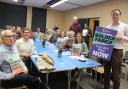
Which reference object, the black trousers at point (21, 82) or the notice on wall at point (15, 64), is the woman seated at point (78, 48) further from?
the notice on wall at point (15, 64)

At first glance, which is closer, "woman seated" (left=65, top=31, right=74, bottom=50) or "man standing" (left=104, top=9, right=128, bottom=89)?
"man standing" (left=104, top=9, right=128, bottom=89)

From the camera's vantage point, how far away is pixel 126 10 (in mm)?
6016

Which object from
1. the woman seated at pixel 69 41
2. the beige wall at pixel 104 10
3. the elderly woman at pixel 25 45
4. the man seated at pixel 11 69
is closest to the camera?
the man seated at pixel 11 69

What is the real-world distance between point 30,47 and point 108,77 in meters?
1.82

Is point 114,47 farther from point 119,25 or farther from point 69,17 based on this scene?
point 69,17

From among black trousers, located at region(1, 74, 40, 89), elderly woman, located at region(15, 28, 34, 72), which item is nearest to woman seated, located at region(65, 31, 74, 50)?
elderly woman, located at region(15, 28, 34, 72)

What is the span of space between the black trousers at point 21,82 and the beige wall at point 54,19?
9.92m

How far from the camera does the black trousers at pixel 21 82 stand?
2479 mm

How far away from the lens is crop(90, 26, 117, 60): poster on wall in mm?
Result: 3035

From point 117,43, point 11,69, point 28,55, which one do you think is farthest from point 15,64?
point 117,43

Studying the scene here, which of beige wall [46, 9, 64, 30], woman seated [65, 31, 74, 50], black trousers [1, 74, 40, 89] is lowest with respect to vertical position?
black trousers [1, 74, 40, 89]

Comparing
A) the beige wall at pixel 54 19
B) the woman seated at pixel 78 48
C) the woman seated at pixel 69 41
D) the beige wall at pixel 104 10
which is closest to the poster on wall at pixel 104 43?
the woman seated at pixel 78 48

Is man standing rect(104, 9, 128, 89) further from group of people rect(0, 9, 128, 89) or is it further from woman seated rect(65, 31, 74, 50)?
woman seated rect(65, 31, 74, 50)

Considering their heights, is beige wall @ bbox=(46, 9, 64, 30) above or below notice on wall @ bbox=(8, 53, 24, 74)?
above
